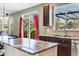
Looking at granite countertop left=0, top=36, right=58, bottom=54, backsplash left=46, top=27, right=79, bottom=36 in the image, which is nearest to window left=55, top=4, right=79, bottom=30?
backsplash left=46, top=27, right=79, bottom=36

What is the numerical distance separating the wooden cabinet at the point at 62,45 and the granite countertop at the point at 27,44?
2.2 inches

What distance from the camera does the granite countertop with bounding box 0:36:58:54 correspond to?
179 cm

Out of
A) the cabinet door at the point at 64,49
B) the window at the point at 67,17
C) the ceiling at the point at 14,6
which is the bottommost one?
the cabinet door at the point at 64,49

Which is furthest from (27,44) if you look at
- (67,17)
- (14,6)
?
(67,17)

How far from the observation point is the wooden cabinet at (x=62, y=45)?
1.76m

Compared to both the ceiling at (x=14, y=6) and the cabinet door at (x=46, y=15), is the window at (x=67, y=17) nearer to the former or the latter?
the cabinet door at (x=46, y=15)

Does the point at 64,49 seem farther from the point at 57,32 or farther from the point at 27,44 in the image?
the point at 27,44

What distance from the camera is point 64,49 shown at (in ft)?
5.82

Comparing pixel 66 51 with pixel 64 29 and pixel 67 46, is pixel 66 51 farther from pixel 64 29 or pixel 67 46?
pixel 64 29

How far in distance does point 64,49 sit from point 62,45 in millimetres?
57

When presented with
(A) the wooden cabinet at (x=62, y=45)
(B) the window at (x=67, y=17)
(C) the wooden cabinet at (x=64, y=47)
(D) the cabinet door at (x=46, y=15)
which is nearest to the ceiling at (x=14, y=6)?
(D) the cabinet door at (x=46, y=15)

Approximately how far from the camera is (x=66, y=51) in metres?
1.77

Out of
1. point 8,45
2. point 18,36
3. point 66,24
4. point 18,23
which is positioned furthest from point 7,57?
point 66,24

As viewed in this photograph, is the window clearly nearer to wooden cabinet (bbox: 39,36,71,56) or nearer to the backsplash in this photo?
the backsplash
